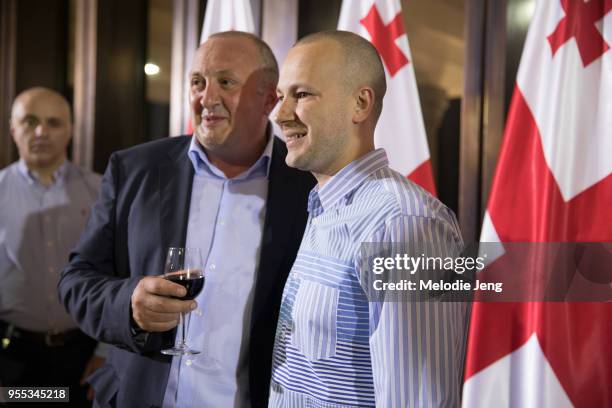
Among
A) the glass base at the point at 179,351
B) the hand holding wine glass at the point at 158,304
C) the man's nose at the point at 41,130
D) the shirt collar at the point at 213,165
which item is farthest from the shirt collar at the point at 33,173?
the glass base at the point at 179,351

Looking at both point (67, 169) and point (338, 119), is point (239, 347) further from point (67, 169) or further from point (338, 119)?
point (67, 169)

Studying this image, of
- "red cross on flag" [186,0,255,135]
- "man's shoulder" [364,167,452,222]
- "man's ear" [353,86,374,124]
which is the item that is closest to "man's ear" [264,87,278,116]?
"man's ear" [353,86,374,124]

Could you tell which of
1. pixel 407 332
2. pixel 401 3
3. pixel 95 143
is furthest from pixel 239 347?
pixel 95 143

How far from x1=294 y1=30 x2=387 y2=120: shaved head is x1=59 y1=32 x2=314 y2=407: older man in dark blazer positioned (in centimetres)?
51

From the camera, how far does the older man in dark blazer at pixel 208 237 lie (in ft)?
5.64

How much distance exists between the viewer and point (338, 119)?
1.39m

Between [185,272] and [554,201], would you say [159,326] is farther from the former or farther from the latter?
[554,201]

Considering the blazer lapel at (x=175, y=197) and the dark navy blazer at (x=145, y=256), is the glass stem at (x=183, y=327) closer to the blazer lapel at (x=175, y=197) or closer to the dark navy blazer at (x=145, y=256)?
the dark navy blazer at (x=145, y=256)

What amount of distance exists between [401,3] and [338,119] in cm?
147

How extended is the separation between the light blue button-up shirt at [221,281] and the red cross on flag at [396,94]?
2.11 ft

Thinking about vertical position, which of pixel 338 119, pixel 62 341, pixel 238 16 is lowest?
pixel 62 341

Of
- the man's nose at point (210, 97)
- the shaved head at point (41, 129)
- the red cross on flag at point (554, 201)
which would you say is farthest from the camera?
the shaved head at point (41, 129)

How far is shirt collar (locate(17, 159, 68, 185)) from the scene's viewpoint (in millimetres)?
3178

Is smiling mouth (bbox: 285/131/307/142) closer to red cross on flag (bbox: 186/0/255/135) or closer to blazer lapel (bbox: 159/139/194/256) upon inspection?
blazer lapel (bbox: 159/139/194/256)
